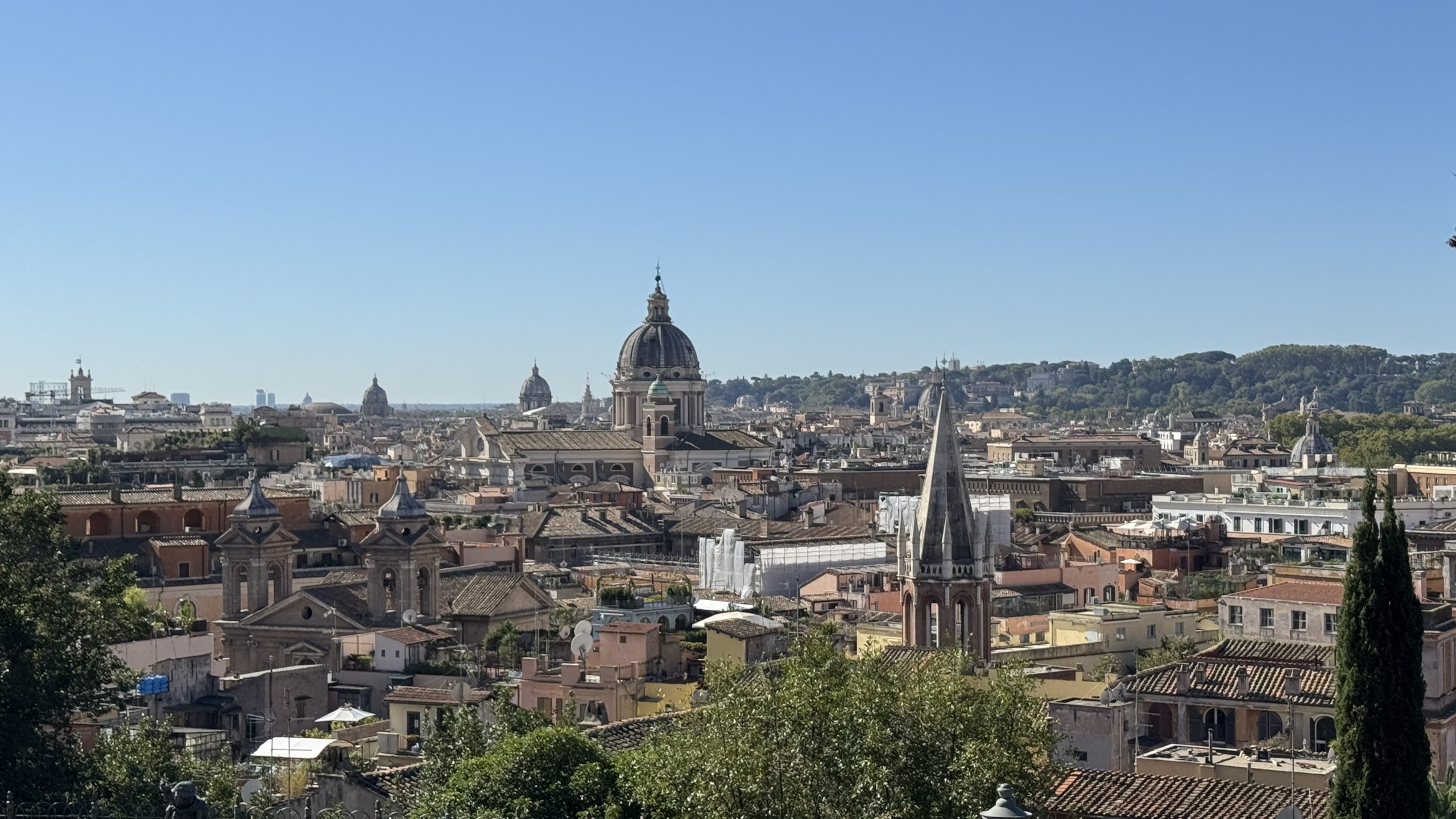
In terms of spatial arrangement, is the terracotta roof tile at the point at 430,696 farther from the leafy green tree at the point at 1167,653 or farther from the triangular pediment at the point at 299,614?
the triangular pediment at the point at 299,614

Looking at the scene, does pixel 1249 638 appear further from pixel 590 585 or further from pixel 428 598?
pixel 590 585

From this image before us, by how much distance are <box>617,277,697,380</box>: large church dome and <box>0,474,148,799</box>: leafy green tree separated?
260ft

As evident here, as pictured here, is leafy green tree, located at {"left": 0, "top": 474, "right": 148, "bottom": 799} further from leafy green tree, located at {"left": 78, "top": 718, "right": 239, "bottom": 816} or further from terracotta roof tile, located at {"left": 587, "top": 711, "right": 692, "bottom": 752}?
terracotta roof tile, located at {"left": 587, "top": 711, "right": 692, "bottom": 752}

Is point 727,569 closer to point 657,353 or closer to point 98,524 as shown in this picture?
point 98,524

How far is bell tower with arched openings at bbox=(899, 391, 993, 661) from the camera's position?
1302 inches

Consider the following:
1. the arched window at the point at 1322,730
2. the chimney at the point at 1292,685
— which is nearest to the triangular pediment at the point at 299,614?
the chimney at the point at 1292,685

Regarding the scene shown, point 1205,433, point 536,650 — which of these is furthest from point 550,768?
point 1205,433

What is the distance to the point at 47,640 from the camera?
69.1 ft

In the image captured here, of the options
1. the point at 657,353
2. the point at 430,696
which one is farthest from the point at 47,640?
the point at 657,353

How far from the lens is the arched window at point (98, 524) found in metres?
48.8

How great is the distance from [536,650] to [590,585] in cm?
1225

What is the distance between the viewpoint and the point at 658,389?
9800cm

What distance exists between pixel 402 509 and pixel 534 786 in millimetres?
21676

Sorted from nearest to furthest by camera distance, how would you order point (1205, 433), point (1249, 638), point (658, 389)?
point (1249, 638), point (658, 389), point (1205, 433)
